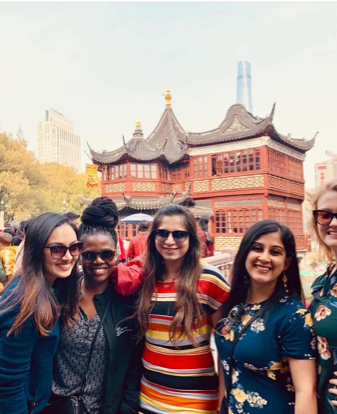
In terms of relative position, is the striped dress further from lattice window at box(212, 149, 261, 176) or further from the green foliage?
the green foliage

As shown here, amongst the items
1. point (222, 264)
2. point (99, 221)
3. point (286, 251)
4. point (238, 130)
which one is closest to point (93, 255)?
point (99, 221)

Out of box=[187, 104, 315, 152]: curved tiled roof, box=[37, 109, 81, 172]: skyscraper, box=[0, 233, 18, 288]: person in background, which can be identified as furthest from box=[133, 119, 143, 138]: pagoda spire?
box=[37, 109, 81, 172]: skyscraper

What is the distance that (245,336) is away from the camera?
178 cm

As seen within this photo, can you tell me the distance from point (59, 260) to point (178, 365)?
0.97 metres

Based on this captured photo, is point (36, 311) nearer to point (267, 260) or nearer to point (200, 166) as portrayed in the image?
point (267, 260)

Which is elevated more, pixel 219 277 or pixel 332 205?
pixel 332 205

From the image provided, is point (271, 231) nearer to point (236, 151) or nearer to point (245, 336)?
point (245, 336)

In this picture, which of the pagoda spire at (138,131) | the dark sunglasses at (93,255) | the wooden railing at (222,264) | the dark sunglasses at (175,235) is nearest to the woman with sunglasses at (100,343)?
the dark sunglasses at (93,255)

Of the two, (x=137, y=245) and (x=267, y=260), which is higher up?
(x=267, y=260)

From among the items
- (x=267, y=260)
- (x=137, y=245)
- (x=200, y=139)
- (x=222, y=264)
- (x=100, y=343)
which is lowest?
(x=222, y=264)

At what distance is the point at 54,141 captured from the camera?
121 meters

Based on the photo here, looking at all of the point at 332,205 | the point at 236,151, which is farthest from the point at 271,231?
the point at 236,151

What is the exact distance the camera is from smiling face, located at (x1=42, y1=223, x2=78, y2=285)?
195 cm

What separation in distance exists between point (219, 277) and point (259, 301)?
43 cm
